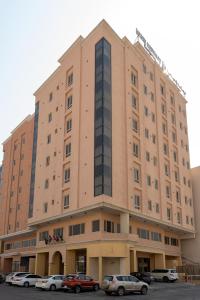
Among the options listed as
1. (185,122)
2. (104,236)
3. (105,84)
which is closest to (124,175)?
(104,236)

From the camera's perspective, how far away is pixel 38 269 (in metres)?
52.2

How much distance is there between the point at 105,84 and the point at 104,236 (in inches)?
782

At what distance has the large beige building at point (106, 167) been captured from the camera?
141ft

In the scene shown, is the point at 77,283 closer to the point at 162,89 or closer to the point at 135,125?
the point at 135,125

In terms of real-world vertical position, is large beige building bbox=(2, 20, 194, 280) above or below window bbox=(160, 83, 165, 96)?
below

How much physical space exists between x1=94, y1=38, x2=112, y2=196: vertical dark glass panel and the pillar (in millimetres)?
4293

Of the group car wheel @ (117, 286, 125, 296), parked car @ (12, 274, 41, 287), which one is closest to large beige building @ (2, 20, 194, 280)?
parked car @ (12, 274, 41, 287)

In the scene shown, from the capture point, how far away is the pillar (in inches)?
1699

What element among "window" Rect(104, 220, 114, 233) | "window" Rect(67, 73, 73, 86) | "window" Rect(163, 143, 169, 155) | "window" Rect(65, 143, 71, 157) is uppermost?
"window" Rect(67, 73, 73, 86)

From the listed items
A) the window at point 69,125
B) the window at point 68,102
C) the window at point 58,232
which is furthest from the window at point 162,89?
the window at point 58,232

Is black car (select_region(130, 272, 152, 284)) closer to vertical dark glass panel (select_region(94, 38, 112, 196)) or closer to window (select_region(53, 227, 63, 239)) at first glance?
vertical dark glass panel (select_region(94, 38, 112, 196))

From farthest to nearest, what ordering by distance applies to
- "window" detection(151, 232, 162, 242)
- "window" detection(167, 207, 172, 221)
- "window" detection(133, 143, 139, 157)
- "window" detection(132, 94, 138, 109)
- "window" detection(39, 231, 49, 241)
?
"window" detection(167, 207, 172, 221) < "window" detection(151, 232, 162, 242) < "window" detection(39, 231, 49, 241) < "window" detection(132, 94, 138, 109) < "window" detection(133, 143, 139, 157)

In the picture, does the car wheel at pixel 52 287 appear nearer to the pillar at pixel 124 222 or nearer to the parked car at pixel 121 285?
the parked car at pixel 121 285

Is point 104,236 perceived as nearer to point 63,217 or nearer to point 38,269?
point 63,217
